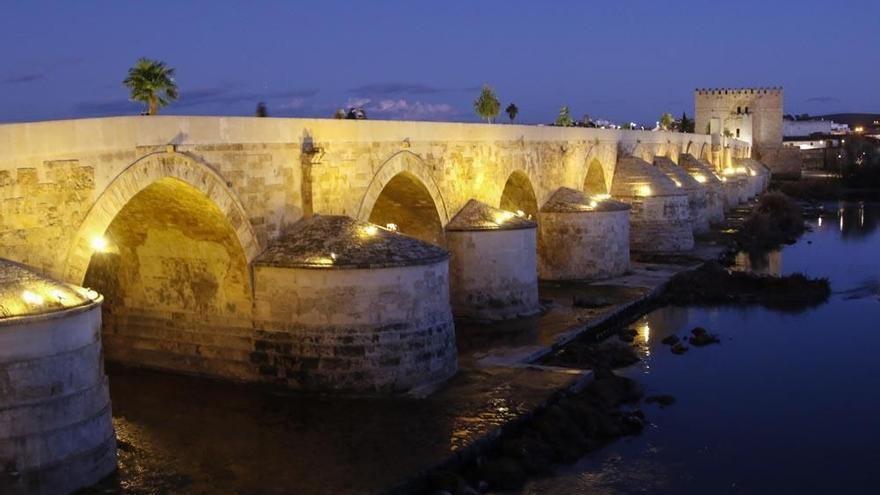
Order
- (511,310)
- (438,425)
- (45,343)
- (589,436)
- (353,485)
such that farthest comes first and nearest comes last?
(511,310) → (589,436) → (438,425) → (353,485) → (45,343)

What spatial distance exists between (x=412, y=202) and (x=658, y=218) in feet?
33.3

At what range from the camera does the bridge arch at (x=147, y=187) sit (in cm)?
873

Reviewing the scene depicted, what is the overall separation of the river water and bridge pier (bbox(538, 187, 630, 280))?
2.45 m

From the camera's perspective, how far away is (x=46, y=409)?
6883 millimetres

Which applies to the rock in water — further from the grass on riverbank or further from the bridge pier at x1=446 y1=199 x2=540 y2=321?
the grass on riverbank

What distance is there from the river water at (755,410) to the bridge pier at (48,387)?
3909 mm

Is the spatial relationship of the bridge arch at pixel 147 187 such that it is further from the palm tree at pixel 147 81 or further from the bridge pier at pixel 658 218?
the bridge pier at pixel 658 218

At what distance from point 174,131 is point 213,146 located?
0.66 m

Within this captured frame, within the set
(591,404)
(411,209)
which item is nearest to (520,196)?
(411,209)

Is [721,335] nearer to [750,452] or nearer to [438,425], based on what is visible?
[750,452]

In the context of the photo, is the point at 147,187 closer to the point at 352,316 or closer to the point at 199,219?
the point at 199,219

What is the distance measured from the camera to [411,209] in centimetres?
1580

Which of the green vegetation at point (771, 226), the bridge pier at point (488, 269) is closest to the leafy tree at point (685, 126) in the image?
the green vegetation at point (771, 226)

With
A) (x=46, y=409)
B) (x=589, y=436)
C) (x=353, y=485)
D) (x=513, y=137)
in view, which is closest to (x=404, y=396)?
(x=589, y=436)
